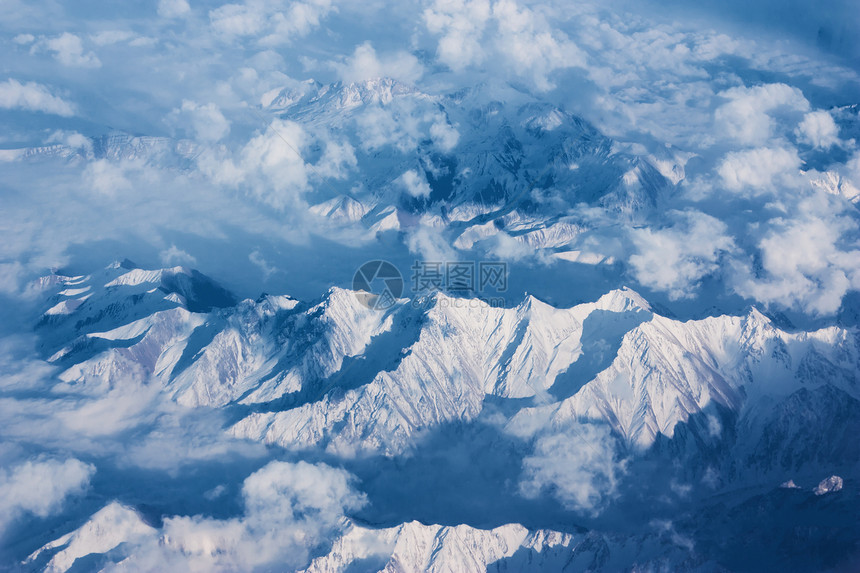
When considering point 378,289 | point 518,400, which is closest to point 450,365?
point 518,400

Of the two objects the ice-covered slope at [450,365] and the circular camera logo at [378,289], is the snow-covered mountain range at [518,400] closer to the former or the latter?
the ice-covered slope at [450,365]

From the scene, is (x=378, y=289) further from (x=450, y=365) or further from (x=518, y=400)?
(x=518, y=400)

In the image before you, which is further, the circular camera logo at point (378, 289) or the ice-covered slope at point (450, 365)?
the circular camera logo at point (378, 289)

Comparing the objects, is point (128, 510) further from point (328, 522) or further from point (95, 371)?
point (95, 371)

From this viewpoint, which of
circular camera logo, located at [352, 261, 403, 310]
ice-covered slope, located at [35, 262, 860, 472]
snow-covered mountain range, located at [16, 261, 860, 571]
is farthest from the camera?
circular camera logo, located at [352, 261, 403, 310]

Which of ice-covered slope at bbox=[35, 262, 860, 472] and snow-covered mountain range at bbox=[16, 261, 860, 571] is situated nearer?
snow-covered mountain range at bbox=[16, 261, 860, 571]

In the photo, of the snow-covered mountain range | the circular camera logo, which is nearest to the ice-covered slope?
the snow-covered mountain range

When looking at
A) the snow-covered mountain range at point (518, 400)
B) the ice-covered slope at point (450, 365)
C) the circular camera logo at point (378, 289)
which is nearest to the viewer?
the snow-covered mountain range at point (518, 400)

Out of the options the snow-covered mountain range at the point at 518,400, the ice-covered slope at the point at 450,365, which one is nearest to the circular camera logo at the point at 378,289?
the ice-covered slope at the point at 450,365

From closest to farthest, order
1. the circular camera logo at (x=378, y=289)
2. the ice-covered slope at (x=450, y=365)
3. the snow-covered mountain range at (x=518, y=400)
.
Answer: the snow-covered mountain range at (x=518, y=400) < the ice-covered slope at (x=450, y=365) < the circular camera logo at (x=378, y=289)

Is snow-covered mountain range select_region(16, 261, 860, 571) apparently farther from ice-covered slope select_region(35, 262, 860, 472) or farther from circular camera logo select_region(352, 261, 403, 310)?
circular camera logo select_region(352, 261, 403, 310)

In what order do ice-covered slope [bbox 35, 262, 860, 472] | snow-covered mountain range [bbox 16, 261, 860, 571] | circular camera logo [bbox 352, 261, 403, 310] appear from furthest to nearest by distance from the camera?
circular camera logo [bbox 352, 261, 403, 310]
ice-covered slope [bbox 35, 262, 860, 472]
snow-covered mountain range [bbox 16, 261, 860, 571]
